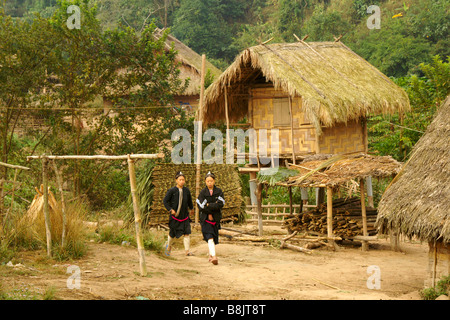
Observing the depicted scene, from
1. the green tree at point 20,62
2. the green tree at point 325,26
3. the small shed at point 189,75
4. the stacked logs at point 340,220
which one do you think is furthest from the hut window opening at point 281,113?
the green tree at point 325,26

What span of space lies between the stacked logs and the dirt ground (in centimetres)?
81

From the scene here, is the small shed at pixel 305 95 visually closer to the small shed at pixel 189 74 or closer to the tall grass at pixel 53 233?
the tall grass at pixel 53 233

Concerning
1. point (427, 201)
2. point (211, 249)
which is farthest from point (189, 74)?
point (427, 201)

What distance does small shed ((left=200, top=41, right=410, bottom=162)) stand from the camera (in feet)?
41.8

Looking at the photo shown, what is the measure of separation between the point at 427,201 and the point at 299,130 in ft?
19.9

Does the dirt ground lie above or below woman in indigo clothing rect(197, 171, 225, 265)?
below

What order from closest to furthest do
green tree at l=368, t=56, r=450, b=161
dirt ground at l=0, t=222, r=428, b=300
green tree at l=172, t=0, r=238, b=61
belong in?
dirt ground at l=0, t=222, r=428, b=300 → green tree at l=368, t=56, r=450, b=161 → green tree at l=172, t=0, r=238, b=61

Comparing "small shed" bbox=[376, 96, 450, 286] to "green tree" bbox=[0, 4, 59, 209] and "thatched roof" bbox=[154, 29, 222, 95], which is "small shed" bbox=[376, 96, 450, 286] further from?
"thatched roof" bbox=[154, 29, 222, 95]

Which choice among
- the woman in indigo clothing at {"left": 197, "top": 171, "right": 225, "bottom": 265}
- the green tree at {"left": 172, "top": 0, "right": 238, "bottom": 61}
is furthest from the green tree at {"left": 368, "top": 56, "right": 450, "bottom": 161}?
the green tree at {"left": 172, "top": 0, "right": 238, "bottom": 61}

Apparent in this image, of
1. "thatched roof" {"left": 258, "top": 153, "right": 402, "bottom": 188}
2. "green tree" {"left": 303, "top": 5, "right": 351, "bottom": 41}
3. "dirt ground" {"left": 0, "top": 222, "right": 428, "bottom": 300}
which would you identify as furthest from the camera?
"green tree" {"left": 303, "top": 5, "right": 351, "bottom": 41}

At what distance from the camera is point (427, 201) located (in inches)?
303

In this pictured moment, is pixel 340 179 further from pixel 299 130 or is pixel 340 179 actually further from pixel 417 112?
pixel 417 112

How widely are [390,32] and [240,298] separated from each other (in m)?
22.8
